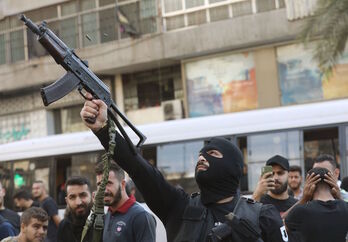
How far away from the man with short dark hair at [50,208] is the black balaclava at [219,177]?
17.4 feet

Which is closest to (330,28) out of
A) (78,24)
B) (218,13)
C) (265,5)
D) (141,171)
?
(265,5)

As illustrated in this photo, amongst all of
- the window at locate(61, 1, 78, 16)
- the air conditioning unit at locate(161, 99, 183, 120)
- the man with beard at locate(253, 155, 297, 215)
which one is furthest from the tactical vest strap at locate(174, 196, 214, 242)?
the window at locate(61, 1, 78, 16)

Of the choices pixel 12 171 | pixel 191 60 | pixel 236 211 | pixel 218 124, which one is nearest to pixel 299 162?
pixel 218 124

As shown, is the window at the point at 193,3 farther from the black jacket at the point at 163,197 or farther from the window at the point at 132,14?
the black jacket at the point at 163,197

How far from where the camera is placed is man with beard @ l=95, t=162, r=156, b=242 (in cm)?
562

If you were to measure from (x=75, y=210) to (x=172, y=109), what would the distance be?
53.4ft

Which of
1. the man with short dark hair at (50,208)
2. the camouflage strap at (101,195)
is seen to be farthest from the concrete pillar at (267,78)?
the camouflage strap at (101,195)

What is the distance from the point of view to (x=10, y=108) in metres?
26.6

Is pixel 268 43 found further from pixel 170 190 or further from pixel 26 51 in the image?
pixel 170 190

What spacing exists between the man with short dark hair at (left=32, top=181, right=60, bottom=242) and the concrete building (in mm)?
3348

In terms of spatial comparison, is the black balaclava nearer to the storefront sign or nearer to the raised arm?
the raised arm

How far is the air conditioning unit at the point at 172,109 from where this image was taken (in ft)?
74.7

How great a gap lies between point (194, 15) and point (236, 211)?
1892 cm

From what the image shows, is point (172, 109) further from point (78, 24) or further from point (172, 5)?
point (78, 24)
